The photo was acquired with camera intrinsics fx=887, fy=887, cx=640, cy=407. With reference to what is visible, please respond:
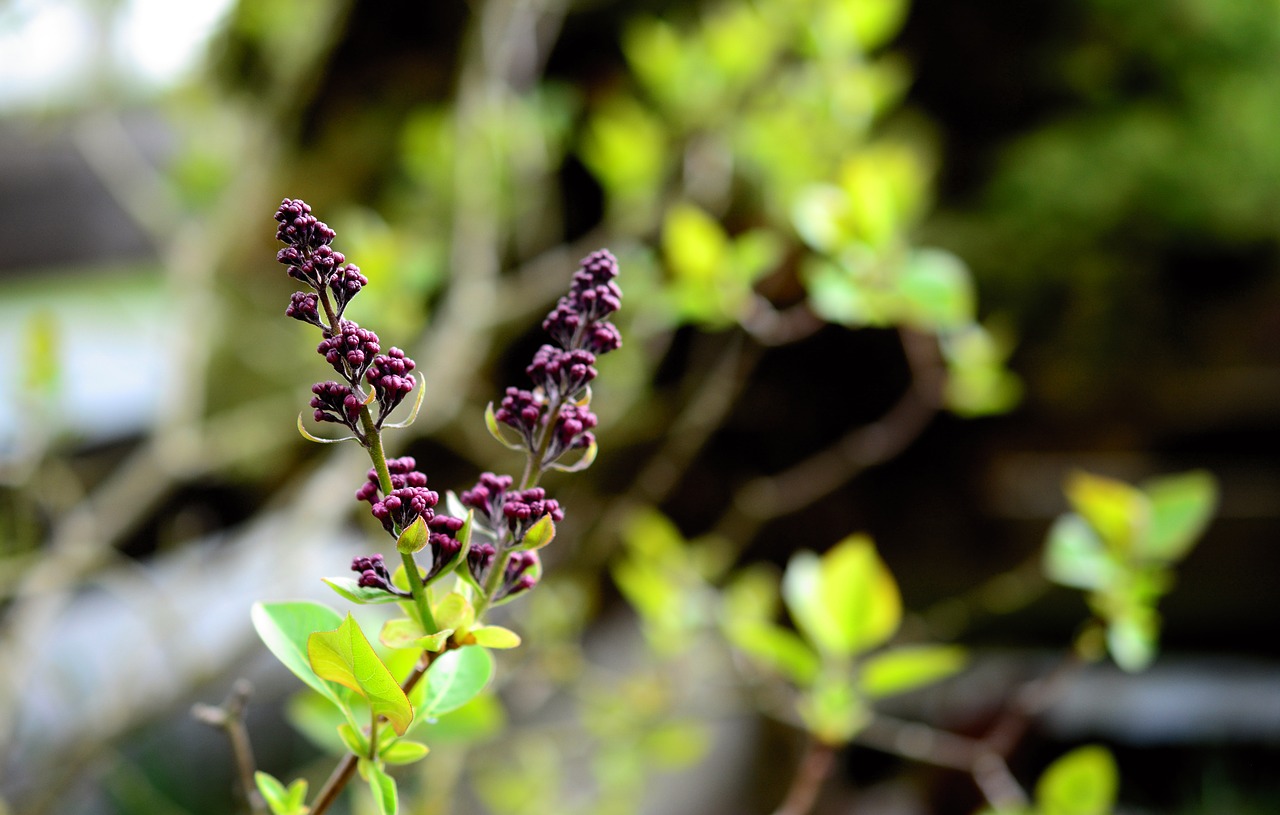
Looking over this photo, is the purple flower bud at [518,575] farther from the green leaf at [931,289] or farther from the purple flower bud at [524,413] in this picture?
the green leaf at [931,289]

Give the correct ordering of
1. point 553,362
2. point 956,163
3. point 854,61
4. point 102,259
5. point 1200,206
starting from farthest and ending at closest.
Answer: point 102,259 → point 956,163 → point 1200,206 → point 854,61 → point 553,362

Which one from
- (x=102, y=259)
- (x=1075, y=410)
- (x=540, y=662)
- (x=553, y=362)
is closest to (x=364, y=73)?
(x=102, y=259)

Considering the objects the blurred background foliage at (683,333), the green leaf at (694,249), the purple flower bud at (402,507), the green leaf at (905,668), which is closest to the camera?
the purple flower bud at (402,507)

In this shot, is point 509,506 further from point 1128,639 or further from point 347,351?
point 1128,639

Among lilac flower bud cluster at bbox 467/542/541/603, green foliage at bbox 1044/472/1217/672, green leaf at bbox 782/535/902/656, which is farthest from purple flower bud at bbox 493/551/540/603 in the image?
green foliage at bbox 1044/472/1217/672

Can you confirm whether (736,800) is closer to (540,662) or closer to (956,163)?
(540,662)

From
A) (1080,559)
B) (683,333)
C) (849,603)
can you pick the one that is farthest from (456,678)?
(683,333)

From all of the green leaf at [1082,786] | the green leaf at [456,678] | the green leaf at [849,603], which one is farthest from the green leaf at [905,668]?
the green leaf at [456,678]

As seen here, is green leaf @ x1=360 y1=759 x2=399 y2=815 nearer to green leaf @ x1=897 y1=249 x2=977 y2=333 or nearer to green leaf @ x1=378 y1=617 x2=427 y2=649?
green leaf @ x1=378 y1=617 x2=427 y2=649
